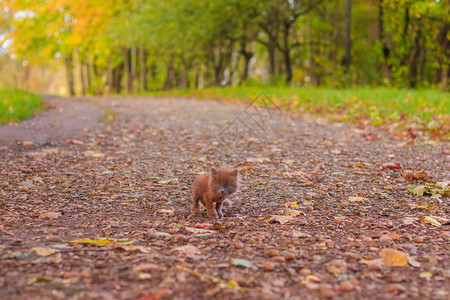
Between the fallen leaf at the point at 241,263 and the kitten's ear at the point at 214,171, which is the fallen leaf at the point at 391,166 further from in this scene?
the fallen leaf at the point at 241,263

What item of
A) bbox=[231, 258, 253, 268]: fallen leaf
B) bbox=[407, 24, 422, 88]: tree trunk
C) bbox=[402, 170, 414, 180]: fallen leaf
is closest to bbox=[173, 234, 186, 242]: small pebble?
bbox=[231, 258, 253, 268]: fallen leaf

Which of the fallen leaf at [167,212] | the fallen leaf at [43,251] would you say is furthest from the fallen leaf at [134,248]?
the fallen leaf at [167,212]

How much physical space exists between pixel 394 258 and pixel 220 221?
162cm

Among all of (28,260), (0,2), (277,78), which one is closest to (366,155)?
(28,260)

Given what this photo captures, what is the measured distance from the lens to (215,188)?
404 centimetres

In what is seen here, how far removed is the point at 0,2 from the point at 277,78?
1951 centimetres

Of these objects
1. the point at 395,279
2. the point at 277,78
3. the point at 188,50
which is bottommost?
the point at 395,279

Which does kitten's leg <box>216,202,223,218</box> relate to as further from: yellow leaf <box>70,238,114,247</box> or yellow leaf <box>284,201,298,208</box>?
yellow leaf <box>70,238,114,247</box>

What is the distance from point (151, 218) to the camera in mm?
4070

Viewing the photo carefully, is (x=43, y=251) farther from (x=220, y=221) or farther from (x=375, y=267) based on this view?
(x=375, y=267)

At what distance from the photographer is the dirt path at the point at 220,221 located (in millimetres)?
2590

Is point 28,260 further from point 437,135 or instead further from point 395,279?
point 437,135

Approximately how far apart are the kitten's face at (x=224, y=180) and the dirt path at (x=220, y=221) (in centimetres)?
31

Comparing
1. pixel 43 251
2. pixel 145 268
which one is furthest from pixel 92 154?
pixel 145 268
